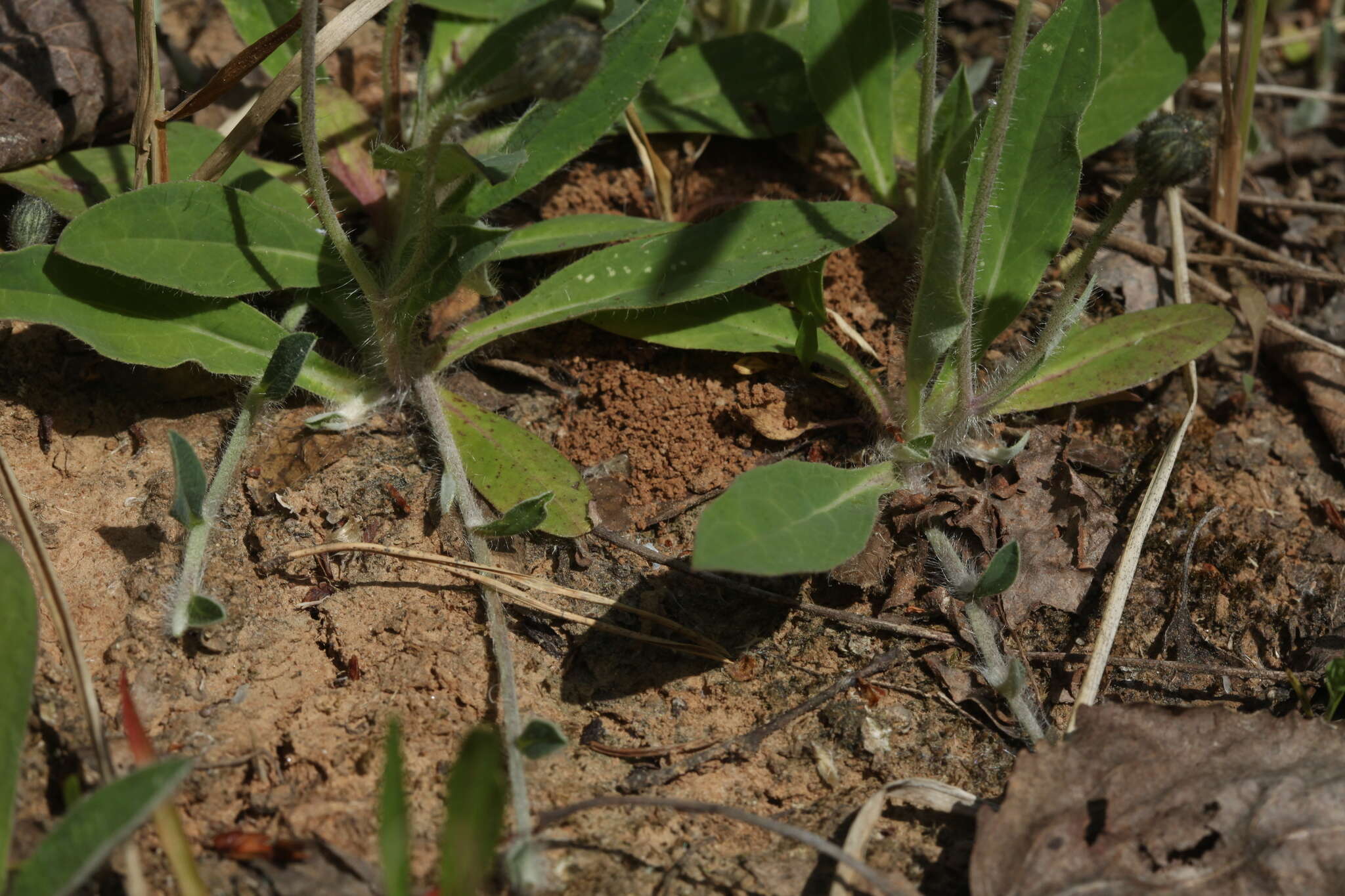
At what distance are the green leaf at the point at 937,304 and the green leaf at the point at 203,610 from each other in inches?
71.3

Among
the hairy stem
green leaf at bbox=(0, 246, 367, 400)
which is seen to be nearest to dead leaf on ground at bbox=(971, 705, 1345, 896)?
the hairy stem

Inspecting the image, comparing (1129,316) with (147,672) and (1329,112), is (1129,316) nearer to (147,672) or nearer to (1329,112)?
(1329,112)

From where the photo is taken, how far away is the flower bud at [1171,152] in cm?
252

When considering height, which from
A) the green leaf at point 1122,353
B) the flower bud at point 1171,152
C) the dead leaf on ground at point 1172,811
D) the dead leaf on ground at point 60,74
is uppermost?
the dead leaf on ground at point 60,74

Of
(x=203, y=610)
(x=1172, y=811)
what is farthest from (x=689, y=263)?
(x=1172, y=811)

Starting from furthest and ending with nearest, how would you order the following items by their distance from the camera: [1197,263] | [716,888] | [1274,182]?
[1274,182]
[1197,263]
[716,888]

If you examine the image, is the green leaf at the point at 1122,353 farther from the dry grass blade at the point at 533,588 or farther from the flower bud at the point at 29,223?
the flower bud at the point at 29,223

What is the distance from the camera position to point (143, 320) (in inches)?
110

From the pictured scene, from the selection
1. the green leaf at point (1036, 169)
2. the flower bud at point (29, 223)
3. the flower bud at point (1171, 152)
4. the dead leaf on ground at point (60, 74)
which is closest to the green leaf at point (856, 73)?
the green leaf at point (1036, 169)

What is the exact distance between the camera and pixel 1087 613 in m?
2.77

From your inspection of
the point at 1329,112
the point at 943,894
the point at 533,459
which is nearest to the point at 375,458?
the point at 533,459

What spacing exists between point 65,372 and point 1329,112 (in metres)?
4.72

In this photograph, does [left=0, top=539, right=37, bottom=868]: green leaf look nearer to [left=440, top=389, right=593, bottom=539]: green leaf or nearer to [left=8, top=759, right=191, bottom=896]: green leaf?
[left=8, top=759, right=191, bottom=896]: green leaf

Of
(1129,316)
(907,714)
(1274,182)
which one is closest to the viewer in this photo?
(907,714)
